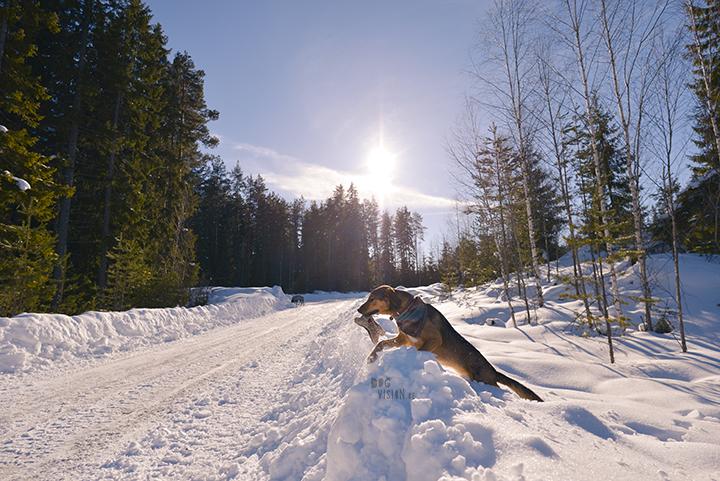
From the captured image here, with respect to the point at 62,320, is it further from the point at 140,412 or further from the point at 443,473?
the point at 443,473

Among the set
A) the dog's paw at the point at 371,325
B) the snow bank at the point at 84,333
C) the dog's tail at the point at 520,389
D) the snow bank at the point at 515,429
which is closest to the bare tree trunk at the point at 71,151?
the snow bank at the point at 84,333

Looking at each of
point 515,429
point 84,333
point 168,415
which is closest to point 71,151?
point 84,333

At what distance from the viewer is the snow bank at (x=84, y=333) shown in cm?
613

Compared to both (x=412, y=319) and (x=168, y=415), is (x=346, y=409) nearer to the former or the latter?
(x=412, y=319)

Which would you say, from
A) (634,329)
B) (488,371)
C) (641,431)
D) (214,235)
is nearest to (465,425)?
(488,371)

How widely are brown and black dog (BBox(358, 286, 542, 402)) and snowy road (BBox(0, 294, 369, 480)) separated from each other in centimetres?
130

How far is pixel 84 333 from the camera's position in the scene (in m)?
7.64

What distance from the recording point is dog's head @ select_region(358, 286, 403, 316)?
295 cm

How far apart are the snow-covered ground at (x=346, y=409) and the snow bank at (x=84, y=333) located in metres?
0.05

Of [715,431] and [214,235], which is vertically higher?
[214,235]

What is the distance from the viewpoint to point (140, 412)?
161 inches

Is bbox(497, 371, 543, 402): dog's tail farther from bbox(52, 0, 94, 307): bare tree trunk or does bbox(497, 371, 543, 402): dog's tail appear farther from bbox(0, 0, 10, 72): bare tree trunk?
bbox(0, 0, 10, 72): bare tree trunk

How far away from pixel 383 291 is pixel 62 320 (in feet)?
31.5

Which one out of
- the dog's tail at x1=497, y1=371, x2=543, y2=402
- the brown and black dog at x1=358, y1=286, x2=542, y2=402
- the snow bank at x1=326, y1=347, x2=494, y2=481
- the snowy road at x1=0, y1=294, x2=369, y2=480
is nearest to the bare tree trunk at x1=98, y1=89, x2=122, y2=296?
the snowy road at x1=0, y1=294, x2=369, y2=480
